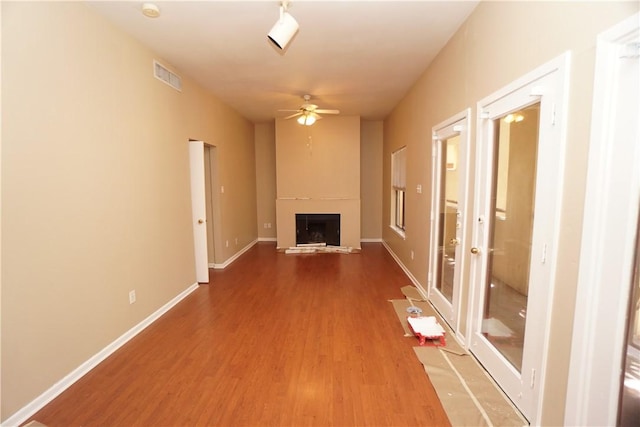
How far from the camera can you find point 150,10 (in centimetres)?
231

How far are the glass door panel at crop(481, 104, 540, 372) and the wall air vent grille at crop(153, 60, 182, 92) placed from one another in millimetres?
A: 3282

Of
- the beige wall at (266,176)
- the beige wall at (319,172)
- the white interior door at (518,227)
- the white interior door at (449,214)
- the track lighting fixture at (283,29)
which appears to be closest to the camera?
the white interior door at (518,227)

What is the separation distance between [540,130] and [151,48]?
3.48 meters

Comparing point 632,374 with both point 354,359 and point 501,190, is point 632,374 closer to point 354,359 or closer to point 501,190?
point 501,190

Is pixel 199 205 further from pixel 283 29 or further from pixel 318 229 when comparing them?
pixel 318 229

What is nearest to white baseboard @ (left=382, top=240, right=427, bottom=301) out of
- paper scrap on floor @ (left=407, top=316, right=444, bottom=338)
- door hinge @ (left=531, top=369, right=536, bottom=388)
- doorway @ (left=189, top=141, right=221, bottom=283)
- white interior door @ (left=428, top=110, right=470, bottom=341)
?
white interior door @ (left=428, top=110, right=470, bottom=341)

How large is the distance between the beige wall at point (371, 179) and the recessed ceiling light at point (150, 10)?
5196 millimetres

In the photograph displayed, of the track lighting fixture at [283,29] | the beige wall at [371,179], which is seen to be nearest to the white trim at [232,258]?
the beige wall at [371,179]

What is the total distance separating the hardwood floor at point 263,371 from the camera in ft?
6.05

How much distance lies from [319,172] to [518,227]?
4738 millimetres

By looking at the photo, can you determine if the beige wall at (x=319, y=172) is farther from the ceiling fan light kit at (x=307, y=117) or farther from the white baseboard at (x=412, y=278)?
the ceiling fan light kit at (x=307, y=117)

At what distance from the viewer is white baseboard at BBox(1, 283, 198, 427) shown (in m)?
1.79

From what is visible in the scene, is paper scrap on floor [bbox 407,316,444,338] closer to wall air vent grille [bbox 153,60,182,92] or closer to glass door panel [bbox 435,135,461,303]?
glass door panel [bbox 435,135,461,303]

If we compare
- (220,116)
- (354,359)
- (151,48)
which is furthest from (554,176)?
(220,116)
